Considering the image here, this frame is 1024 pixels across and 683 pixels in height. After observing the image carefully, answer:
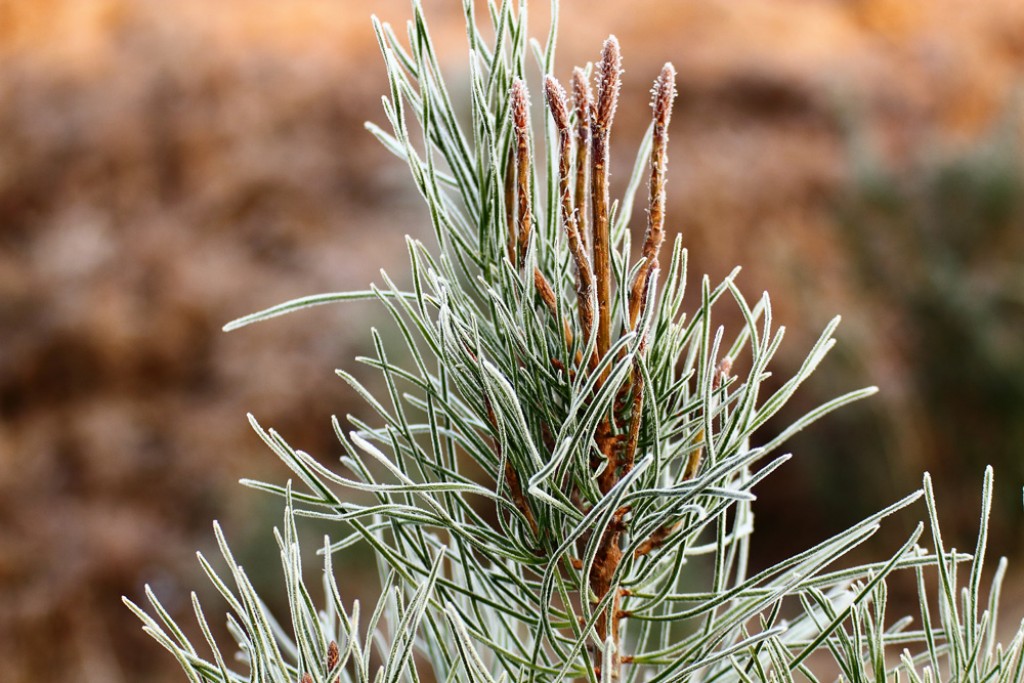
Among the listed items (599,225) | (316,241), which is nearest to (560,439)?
(599,225)

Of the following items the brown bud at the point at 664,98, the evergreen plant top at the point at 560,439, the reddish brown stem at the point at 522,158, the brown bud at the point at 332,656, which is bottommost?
the brown bud at the point at 332,656

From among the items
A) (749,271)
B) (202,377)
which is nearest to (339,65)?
(202,377)

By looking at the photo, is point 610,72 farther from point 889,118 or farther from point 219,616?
point 889,118

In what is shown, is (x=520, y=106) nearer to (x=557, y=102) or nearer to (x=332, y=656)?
(x=557, y=102)

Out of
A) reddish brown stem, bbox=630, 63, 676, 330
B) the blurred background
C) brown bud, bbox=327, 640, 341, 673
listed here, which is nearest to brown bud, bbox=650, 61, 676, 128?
reddish brown stem, bbox=630, 63, 676, 330

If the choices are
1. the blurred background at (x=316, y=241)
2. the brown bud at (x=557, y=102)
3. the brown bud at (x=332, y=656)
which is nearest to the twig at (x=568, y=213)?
the brown bud at (x=557, y=102)

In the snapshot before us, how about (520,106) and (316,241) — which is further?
(316,241)

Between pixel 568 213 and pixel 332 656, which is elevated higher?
pixel 568 213

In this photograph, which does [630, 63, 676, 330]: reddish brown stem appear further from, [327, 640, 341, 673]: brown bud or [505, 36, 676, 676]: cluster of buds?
[327, 640, 341, 673]: brown bud

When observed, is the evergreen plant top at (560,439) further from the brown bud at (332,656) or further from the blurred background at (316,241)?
the blurred background at (316,241)
